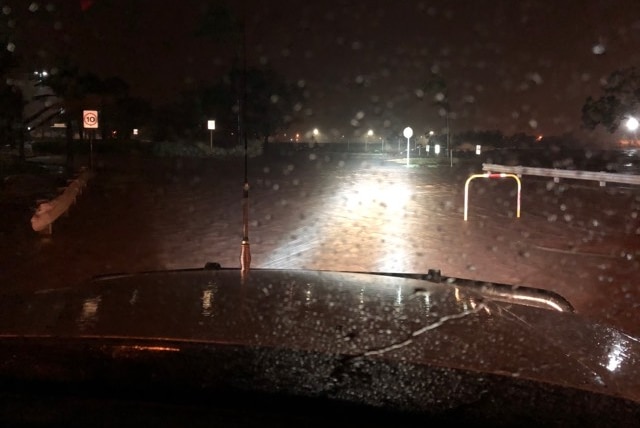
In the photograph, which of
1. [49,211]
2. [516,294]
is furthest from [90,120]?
[516,294]

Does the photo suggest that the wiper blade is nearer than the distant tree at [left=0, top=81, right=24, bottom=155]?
Yes

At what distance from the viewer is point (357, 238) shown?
15.4 m

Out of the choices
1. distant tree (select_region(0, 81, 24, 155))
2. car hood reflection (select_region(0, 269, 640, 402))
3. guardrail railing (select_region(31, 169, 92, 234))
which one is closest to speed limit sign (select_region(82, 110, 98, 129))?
guardrail railing (select_region(31, 169, 92, 234))

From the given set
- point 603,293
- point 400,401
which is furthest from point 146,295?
point 603,293

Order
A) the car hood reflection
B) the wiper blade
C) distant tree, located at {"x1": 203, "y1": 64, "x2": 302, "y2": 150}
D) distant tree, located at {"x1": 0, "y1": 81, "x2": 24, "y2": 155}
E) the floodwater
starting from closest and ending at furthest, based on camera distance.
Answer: the car hood reflection
the wiper blade
the floodwater
distant tree, located at {"x1": 0, "y1": 81, "x2": 24, "y2": 155}
distant tree, located at {"x1": 203, "y1": 64, "x2": 302, "y2": 150}

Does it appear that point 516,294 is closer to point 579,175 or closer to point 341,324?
point 341,324

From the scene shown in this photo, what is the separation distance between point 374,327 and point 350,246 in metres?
10.6

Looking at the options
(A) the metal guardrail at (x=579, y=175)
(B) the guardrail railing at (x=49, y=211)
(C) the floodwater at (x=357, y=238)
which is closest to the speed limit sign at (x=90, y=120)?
(C) the floodwater at (x=357, y=238)

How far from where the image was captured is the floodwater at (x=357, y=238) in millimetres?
11664

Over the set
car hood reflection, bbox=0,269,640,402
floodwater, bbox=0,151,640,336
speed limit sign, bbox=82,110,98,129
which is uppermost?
speed limit sign, bbox=82,110,98,129

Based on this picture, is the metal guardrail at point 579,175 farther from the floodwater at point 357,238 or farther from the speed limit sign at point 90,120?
the speed limit sign at point 90,120

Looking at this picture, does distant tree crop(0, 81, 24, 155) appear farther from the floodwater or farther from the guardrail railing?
the guardrail railing

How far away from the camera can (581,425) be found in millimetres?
2926

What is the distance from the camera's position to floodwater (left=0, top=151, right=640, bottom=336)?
11.7 m
